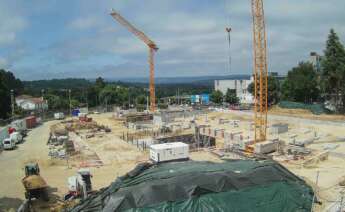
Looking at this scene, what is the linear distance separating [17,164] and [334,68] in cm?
4760

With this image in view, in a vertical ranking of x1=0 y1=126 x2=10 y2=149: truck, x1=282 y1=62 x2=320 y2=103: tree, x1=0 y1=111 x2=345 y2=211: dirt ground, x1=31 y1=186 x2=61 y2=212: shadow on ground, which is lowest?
x1=31 y1=186 x2=61 y2=212: shadow on ground

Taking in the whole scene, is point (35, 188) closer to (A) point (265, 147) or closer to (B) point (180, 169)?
(B) point (180, 169)

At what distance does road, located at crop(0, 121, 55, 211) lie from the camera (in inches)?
805

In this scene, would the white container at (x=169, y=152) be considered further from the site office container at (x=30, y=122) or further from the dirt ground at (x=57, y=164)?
the site office container at (x=30, y=122)

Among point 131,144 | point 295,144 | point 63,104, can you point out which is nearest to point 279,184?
point 295,144

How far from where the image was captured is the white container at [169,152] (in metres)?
26.0

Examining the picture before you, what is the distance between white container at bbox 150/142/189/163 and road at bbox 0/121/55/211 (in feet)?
30.8

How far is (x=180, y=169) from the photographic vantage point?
1819cm

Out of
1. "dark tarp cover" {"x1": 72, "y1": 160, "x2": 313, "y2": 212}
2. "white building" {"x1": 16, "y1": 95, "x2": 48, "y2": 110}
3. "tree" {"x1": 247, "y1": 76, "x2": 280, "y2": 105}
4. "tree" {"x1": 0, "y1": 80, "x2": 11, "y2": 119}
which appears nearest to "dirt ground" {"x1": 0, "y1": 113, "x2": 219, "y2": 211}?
"dark tarp cover" {"x1": 72, "y1": 160, "x2": 313, "y2": 212}

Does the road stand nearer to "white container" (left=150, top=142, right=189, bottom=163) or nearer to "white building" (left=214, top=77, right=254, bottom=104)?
"white container" (left=150, top=142, right=189, bottom=163)

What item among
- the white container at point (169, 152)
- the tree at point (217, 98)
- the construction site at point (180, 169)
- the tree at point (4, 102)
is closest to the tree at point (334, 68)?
the construction site at point (180, 169)

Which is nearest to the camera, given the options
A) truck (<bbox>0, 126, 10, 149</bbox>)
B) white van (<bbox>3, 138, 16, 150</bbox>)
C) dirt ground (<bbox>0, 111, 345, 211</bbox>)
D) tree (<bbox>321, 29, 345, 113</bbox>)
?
dirt ground (<bbox>0, 111, 345, 211</bbox>)

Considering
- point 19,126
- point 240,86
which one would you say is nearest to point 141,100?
point 240,86

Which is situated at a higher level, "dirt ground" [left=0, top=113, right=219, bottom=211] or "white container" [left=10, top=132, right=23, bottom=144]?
"white container" [left=10, top=132, right=23, bottom=144]
